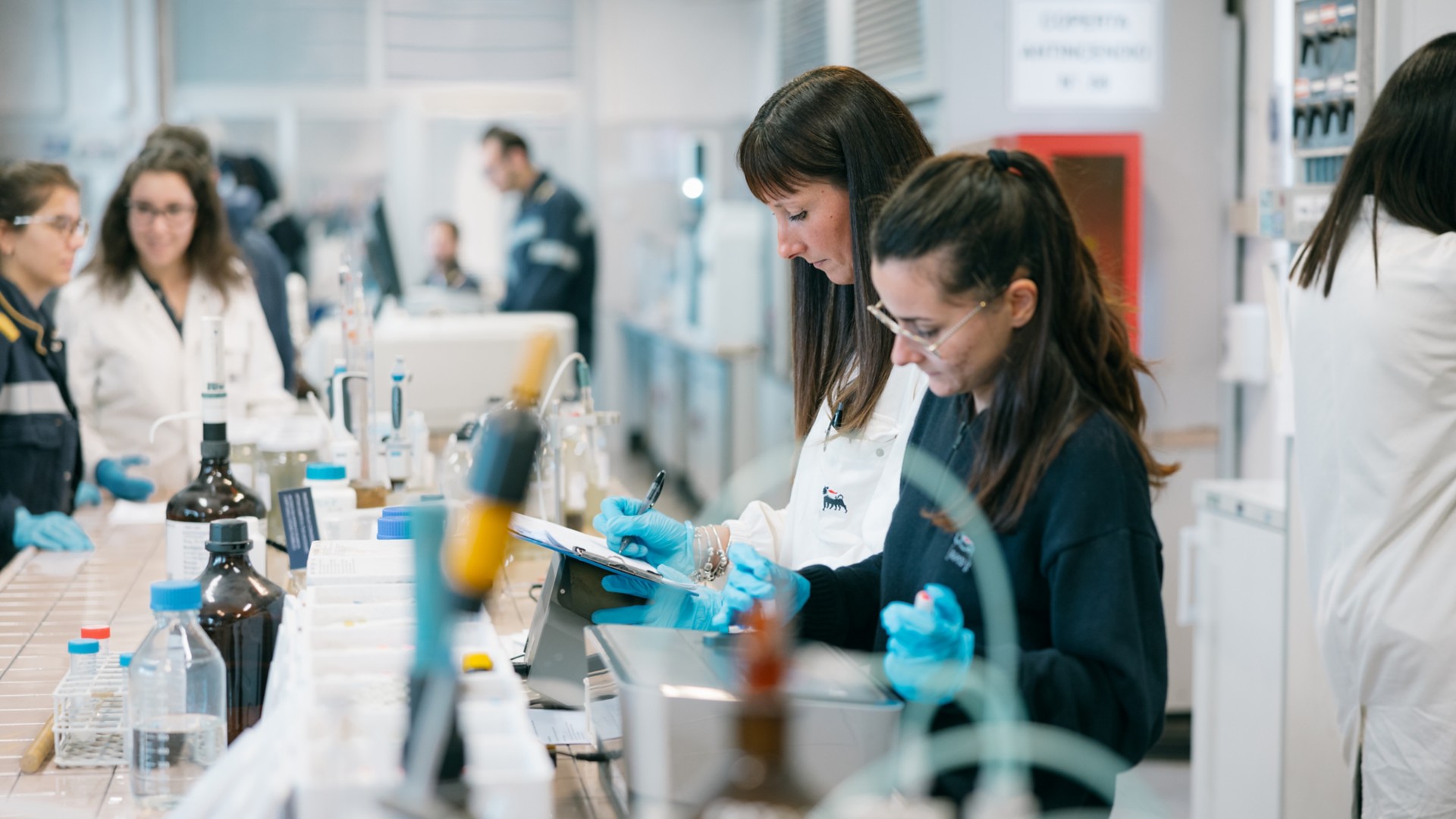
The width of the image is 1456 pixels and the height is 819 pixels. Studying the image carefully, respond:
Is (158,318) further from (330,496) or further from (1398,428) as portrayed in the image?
(1398,428)

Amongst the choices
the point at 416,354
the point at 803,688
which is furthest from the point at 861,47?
the point at 803,688

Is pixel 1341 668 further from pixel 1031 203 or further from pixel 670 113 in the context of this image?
pixel 670 113

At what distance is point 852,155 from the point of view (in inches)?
67.3

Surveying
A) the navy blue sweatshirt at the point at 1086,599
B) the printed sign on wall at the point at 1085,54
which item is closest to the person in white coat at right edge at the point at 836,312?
the navy blue sweatshirt at the point at 1086,599

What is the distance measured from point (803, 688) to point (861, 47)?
3470mm

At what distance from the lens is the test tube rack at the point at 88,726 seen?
57.3 inches

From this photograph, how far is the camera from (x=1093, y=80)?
3.55 m

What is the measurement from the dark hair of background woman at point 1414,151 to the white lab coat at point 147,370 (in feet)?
7.94

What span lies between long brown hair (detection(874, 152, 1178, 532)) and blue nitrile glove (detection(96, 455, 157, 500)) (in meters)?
2.29

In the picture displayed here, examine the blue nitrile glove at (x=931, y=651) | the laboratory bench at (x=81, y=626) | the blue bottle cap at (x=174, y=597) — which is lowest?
the laboratory bench at (x=81, y=626)

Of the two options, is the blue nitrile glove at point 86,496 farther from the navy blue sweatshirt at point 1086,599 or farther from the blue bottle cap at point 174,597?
the navy blue sweatshirt at point 1086,599

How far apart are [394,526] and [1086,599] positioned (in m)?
1.03

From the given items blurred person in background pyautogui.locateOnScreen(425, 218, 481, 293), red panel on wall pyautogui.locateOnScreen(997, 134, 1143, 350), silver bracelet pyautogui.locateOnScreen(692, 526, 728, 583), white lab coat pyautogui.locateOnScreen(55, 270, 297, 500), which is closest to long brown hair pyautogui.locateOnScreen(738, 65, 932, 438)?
silver bracelet pyautogui.locateOnScreen(692, 526, 728, 583)

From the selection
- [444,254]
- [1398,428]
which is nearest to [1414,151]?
[1398,428]
